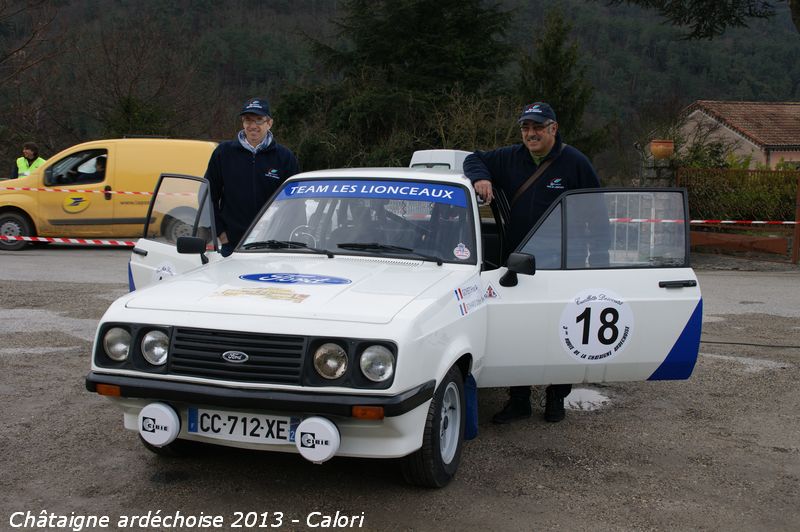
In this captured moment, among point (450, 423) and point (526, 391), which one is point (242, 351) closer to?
point (450, 423)

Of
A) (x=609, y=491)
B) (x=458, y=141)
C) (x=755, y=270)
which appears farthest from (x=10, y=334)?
(x=458, y=141)

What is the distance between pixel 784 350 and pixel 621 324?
3.79 metres

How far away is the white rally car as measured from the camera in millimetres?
3951

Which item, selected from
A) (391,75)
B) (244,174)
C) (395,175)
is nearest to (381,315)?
(395,175)

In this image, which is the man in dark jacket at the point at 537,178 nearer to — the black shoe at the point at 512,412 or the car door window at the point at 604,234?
the black shoe at the point at 512,412

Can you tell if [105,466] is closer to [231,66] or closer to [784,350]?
[784,350]

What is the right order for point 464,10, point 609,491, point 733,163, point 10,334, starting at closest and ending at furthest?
1. point 609,491
2. point 10,334
3. point 733,163
4. point 464,10

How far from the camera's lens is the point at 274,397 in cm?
390

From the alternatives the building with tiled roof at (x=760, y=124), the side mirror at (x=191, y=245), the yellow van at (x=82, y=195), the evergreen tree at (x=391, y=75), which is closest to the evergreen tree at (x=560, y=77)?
the evergreen tree at (x=391, y=75)

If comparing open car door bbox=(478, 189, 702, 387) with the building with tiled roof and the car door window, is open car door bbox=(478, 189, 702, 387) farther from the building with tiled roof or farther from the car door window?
the building with tiled roof

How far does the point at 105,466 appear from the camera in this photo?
4.74 meters

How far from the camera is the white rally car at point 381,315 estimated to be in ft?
13.0

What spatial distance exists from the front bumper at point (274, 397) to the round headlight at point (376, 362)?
11 centimetres

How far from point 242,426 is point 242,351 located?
38cm
